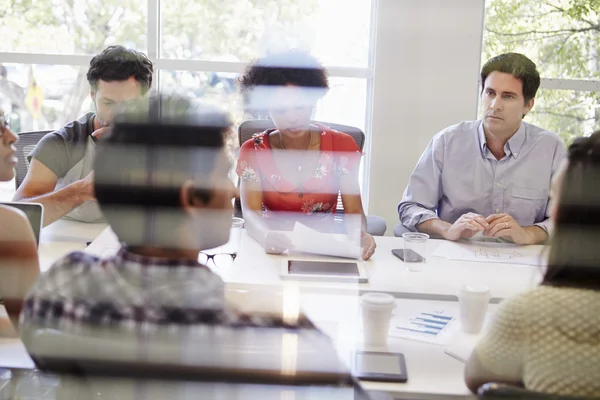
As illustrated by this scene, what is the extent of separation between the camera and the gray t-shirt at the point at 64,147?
1730 millimetres

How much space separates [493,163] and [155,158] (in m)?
1.57

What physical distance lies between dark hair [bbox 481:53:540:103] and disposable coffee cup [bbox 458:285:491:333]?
0.94m

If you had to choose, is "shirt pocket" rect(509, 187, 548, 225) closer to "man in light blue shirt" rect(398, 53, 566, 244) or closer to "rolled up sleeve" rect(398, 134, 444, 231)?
"man in light blue shirt" rect(398, 53, 566, 244)

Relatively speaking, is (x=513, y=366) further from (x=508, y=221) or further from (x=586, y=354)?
(x=508, y=221)

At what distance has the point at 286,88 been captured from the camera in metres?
1.88

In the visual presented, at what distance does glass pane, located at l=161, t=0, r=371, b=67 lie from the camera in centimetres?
247

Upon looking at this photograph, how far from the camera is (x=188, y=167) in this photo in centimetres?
57

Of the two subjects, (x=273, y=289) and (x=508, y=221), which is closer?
(x=273, y=289)

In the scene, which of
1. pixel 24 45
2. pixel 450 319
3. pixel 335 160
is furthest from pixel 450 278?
pixel 24 45

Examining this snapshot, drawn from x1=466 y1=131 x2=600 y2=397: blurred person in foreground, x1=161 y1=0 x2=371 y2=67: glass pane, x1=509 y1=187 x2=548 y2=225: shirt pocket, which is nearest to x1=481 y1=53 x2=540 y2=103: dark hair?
x1=509 y1=187 x2=548 y2=225: shirt pocket

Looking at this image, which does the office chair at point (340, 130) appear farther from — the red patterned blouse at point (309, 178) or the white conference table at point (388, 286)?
the white conference table at point (388, 286)

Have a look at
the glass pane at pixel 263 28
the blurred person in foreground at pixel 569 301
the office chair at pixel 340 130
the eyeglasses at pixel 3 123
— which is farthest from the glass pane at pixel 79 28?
the blurred person in foreground at pixel 569 301

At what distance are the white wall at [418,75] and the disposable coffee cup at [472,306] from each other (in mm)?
1673

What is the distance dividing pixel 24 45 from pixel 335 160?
1450 mm
